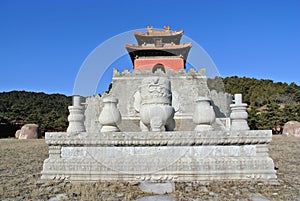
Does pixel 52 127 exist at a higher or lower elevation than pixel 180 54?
lower

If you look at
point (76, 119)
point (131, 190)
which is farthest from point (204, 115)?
point (76, 119)

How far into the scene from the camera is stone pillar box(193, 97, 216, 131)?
4070mm

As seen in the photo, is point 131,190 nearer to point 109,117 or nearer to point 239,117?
point 109,117

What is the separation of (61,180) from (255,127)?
667 inches

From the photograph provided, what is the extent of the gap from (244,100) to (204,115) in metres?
30.3

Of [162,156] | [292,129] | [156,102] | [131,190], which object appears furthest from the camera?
[292,129]

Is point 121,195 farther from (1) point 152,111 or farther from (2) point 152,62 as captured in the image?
(2) point 152,62

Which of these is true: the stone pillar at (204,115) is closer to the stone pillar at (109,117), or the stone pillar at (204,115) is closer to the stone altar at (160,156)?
the stone altar at (160,156)

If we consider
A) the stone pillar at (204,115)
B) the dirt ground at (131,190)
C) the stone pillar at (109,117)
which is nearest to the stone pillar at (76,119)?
the stone pillar at (109,117)

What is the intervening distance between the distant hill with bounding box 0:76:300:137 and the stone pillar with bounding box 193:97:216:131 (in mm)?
4281

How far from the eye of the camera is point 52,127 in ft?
64.5

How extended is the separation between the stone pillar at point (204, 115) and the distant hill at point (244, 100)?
428 centimetres

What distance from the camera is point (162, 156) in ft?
12.0

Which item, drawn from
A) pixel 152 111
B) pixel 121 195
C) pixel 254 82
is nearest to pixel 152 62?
pixel 152 111
